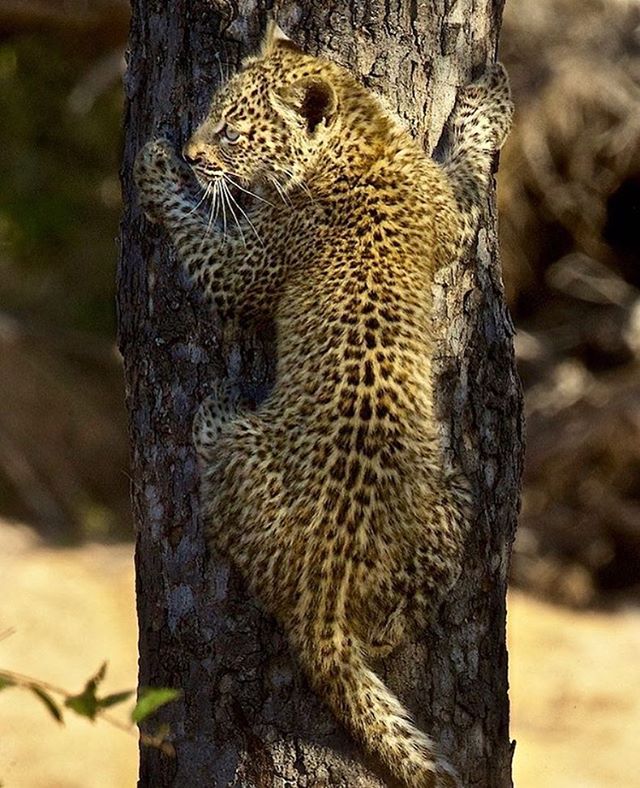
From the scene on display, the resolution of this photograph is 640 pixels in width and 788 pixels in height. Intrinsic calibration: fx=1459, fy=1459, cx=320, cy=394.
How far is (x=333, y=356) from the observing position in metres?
4.55

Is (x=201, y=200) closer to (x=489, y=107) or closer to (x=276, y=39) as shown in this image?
(x=276, y=39)

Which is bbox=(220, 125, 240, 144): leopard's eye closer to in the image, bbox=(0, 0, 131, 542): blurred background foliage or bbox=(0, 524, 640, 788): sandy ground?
bbox=(0, 524, 640, 788): sandy ground

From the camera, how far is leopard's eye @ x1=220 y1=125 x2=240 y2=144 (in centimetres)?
476

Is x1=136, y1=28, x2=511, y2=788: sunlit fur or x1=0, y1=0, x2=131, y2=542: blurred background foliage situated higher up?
x1=0, y1=0, x2=131, y2=542: blurred background foliage

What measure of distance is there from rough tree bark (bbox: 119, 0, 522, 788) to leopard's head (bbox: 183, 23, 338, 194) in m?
0.07

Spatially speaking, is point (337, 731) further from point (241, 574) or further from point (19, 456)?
point (19, 456)

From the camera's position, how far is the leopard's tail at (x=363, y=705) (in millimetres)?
4441

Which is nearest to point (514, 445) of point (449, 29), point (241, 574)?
point (241, 574)

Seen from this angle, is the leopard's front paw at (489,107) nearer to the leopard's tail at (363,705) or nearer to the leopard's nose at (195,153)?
the leopard's nose at (195,153)

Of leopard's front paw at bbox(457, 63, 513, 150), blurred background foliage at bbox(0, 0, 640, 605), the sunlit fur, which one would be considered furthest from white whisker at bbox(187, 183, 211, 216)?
blurred background foliage at bbox(0, 0, 640, 605)

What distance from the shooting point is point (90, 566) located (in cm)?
1296

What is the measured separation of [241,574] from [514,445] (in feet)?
3.29

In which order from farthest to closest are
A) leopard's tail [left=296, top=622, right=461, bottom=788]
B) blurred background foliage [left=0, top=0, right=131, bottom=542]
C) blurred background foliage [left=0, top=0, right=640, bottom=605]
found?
1. blurred background foliage [left=0, top=0, right=131, bottom=542]
2. blurred background foliage [left=0, top=0, right=640, bottom=605]
3. leopard's tail [left=296, top=622, right=461, bottom=788]

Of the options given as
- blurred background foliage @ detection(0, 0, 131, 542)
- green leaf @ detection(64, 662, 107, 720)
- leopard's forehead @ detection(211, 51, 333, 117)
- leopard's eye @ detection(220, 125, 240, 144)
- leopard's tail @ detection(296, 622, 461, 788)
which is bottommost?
green leaf @ detection(64, 662, 107, 720)
